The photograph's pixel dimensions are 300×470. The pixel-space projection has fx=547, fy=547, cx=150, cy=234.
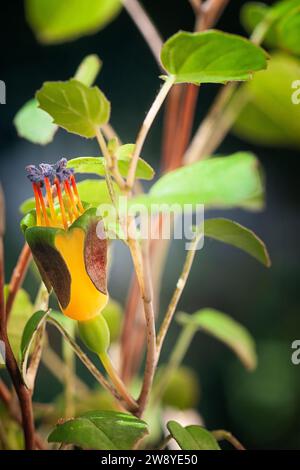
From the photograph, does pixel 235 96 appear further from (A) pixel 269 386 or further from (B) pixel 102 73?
(A) pixel 269 386

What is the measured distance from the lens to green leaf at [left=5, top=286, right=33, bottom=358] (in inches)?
15.2

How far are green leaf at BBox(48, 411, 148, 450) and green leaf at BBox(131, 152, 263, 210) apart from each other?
0.12m

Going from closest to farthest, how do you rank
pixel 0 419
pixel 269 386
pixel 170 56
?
pixel 170 56 < pixel 0 419 < pixel 269 386

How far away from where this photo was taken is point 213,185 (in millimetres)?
270

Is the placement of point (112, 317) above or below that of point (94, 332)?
below

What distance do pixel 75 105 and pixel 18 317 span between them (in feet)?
0.62

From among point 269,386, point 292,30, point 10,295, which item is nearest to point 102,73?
point 292,30

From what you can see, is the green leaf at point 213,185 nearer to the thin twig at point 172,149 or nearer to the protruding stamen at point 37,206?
the protruding stamen at point 37,206

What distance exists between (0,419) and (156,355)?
0.19 meters

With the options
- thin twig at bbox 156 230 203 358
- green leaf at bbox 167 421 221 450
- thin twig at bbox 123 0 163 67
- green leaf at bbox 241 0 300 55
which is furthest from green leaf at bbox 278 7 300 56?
green leaf at bbox 167 421 221 450

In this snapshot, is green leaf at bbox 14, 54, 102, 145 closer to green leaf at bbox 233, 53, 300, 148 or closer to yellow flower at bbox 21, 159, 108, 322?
yellow flower at bbox 21, 159, 108, 322

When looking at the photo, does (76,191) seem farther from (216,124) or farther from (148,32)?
(216,124)

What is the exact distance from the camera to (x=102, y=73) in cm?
71

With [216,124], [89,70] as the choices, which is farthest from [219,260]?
[89,70]
